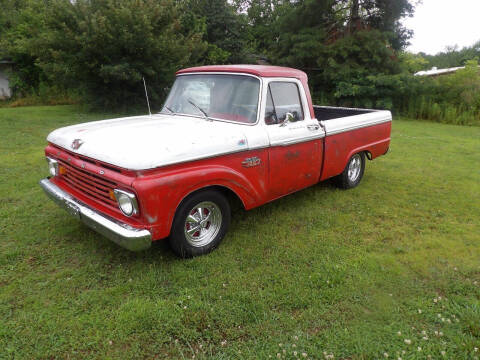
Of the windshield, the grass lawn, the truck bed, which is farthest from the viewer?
the truck bed

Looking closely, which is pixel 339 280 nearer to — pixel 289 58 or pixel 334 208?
pixel 334 208

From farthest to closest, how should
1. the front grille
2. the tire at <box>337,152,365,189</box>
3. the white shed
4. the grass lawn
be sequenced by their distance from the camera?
1. the white shed
2. the tire at <box>337,152,365,189</box>
3. the front grille
4. the grass lawn

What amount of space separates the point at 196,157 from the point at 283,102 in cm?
158

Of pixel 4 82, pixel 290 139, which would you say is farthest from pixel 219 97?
pixel 4 82

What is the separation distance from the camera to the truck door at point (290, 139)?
3799mm

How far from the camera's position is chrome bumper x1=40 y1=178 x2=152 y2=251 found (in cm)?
271

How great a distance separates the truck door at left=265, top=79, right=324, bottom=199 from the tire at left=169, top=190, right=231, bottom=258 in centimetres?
72

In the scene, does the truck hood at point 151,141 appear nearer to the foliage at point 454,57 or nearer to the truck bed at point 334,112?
the truck bed at point 334,112

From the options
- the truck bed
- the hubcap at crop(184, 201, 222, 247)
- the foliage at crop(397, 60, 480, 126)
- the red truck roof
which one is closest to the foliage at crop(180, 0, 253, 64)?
the foliage at crop(397, 60, 480, 126)

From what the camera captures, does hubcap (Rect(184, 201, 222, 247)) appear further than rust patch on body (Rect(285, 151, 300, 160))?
No

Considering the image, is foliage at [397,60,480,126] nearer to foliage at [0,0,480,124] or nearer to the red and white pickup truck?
foliage at [0,0,480,124]

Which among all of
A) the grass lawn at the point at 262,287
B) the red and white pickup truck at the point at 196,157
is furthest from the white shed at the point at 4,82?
the red and white pickup truck at the point at 196,157

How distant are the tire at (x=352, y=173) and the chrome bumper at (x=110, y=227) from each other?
3.58 m

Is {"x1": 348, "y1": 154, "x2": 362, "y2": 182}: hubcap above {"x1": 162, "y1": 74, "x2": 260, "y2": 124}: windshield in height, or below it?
below
